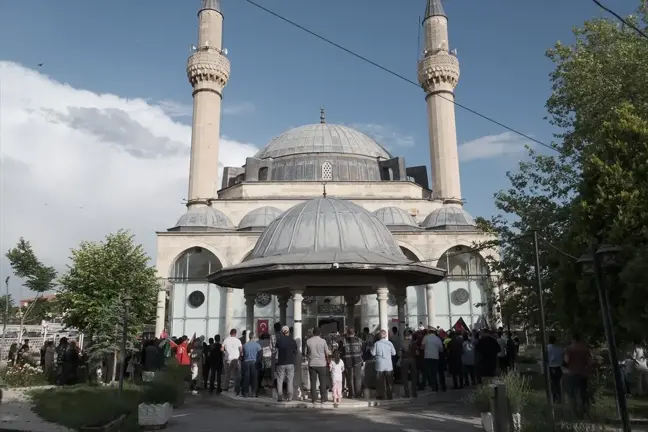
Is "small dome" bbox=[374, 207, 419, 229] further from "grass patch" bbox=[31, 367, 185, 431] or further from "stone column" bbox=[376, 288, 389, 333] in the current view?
"grass patch" bbox=[31, 367, 185, 431]

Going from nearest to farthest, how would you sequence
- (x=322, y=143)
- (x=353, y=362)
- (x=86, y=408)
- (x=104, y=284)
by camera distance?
(x=86, y=408), (x=353, y=362), (x=104, y=284), (x=322, y=143)

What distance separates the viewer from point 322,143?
3272 centimetres

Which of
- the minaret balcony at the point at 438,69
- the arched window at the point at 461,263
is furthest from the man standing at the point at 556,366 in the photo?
the minaret balcony at the point at 438,69

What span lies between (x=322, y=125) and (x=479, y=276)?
16.0 meters

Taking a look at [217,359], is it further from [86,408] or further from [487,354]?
[487,354]

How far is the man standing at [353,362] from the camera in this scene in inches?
369

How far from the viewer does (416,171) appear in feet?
115

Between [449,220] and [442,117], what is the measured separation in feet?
20.4

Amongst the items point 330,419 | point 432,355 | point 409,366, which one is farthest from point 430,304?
point 330,419

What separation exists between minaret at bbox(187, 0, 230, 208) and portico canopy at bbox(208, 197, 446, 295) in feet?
55.6

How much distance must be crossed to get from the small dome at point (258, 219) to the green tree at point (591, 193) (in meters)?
12.6

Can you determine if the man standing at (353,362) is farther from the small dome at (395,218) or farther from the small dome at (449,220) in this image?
the small dome at (449,220)

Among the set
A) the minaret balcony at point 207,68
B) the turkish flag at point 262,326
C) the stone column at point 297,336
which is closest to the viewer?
the stone column at point 297,336

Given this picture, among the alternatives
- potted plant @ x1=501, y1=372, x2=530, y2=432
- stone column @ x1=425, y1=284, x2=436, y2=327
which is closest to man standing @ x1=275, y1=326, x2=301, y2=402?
potted plant @ x1=501, y1=372, x2=530, y2=432
